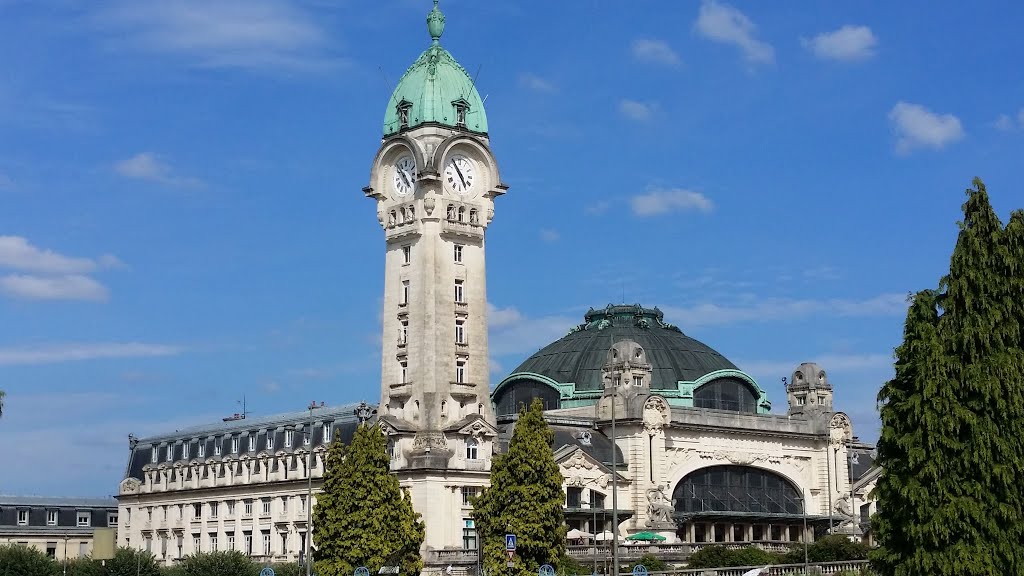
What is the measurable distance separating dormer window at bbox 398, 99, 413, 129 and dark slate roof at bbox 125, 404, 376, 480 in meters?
21.4

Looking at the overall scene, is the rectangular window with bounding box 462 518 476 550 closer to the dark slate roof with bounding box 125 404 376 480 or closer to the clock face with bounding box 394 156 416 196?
the dark slate roof with bounding box 125 404 376 480

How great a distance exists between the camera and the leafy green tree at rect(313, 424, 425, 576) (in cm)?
8988

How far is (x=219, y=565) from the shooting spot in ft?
352

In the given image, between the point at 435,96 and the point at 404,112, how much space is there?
9.58ft

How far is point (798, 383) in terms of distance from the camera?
13412 centimetres

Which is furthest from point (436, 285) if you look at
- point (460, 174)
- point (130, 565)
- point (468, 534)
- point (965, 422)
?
point (965, 422)

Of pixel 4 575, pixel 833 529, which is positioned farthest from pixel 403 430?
pixel 833 529

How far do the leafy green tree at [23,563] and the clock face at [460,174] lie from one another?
40908mm

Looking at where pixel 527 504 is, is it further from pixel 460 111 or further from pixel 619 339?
pixel 619 339

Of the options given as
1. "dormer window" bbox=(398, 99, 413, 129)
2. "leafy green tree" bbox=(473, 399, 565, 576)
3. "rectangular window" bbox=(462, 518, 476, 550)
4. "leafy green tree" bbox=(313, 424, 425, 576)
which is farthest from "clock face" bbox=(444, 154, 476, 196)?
"leafy green tree" bbox=(473, 399, 565, 576)

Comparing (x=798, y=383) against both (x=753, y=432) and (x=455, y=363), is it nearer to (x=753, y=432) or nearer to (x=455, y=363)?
(x=753, y=432)

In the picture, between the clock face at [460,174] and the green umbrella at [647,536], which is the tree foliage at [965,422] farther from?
the clock face at [460,174]

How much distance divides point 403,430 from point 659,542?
65.3 ft

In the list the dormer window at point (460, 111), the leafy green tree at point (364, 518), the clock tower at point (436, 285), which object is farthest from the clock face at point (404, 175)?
the leafy green tree at point (364, 518)
